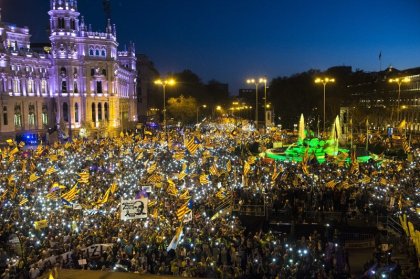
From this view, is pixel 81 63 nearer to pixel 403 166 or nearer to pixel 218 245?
pixel 403 166

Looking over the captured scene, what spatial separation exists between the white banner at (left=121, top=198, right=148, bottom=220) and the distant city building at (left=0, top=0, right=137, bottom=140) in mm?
46724

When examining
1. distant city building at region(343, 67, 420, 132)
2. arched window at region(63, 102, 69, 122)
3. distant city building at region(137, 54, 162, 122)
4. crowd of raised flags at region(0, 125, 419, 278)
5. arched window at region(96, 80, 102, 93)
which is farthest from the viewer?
distant city building at region(137, 54, 162, 122)

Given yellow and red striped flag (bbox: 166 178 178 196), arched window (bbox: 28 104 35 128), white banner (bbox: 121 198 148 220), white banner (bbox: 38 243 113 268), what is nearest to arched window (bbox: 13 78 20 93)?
arched window (bbox: 28 104 35 128)

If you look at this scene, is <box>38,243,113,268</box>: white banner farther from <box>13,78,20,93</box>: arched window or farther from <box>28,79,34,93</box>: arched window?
<box>28,79,34,93</box>: arched window

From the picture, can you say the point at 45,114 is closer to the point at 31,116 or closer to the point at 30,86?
the point at 31,116

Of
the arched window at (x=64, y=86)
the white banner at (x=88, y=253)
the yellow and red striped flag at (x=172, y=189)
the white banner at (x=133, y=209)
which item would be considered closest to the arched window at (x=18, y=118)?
the arched window at (x=64, y=86)

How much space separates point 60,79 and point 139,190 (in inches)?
1908

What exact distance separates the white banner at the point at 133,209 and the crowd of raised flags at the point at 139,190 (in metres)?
0.60

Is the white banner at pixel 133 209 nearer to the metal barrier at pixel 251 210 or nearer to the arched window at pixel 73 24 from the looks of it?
the metal barrier at pixel 251 210

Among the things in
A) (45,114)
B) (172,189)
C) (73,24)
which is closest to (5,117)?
(45,114)

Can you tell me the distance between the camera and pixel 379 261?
550 inches

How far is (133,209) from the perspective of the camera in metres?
16.4

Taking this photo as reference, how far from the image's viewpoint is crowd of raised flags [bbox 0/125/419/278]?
16.9 meters

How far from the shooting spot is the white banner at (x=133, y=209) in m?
16.4
